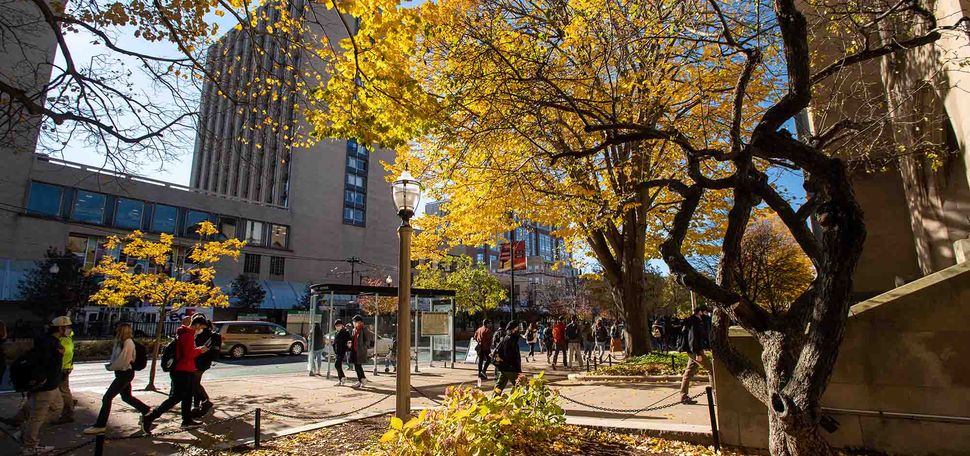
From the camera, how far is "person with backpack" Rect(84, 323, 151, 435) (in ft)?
25.2

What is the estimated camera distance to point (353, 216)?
60625 mm

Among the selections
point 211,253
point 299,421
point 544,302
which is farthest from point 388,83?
point 544,302

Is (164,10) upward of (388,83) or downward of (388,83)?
upward

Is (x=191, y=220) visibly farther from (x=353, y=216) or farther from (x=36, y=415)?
(x=36, y=415)

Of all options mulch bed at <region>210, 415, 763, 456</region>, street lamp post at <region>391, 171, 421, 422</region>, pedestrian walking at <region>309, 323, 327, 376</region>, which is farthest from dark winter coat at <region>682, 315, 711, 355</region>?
pedestrian walking at <region>309, 323, 327, 376</region>

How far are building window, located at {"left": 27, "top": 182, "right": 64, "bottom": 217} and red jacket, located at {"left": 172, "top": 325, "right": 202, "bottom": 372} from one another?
1463 inches

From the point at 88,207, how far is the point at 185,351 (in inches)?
1533

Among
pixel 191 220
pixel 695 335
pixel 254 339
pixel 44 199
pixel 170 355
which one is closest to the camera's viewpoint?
pixel 170 355

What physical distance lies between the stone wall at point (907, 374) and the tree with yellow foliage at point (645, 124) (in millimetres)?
1129

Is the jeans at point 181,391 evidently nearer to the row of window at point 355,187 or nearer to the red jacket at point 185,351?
the red jacket at point 185,351

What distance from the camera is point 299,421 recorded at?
29.3 ft

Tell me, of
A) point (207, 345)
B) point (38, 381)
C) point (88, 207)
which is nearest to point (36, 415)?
point (38, 381)

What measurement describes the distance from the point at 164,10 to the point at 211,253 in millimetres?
11596

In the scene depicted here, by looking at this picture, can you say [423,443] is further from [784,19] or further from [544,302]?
[544,302]
